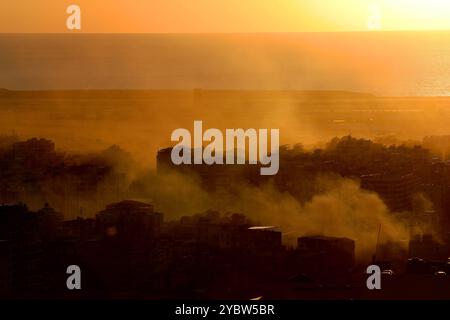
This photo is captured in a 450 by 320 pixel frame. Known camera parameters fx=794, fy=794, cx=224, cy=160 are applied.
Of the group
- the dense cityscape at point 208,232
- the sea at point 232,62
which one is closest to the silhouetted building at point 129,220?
the dense cityscape at point 208,232

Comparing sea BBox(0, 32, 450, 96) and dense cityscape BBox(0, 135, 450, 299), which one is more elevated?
sea BBox(0, 32, 450, 96)

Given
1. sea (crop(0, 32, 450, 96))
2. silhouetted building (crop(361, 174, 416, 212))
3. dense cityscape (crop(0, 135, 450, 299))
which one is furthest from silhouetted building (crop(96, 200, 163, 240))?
silhouetted building (crop(361, 174, 416, 212))

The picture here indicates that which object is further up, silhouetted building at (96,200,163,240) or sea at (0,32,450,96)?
sea at (0,32,450,96)

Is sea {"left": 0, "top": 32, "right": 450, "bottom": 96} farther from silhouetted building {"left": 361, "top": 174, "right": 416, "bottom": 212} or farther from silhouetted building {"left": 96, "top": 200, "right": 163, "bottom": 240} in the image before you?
silhouetted building {"left": 96, "top": 200, "right": 163, "bottom": 240}

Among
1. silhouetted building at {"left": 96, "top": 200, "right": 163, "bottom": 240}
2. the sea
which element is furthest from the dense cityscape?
the sea

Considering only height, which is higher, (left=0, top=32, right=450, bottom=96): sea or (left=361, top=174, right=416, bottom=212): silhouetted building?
(left=0, top=32, right=450, bottom=96): sea

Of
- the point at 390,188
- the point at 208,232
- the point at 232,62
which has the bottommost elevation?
the point at 208,232

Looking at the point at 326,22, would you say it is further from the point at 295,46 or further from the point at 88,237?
the point at 88,237

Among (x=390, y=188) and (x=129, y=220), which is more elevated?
(x=390, y=188)

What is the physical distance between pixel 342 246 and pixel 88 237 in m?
1.63

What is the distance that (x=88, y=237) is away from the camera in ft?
16.6

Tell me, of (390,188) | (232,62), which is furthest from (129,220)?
(390,188)

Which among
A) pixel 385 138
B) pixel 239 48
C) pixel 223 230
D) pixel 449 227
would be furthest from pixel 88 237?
pixel 449 227

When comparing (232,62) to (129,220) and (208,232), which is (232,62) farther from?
(129,220)
